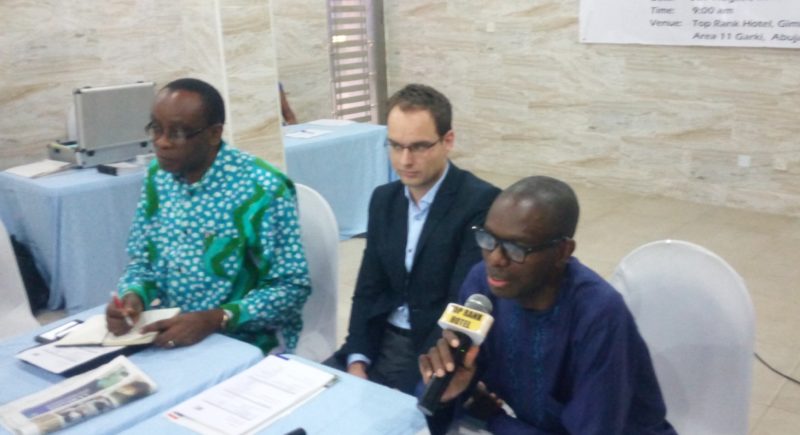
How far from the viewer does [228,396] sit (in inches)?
68.9

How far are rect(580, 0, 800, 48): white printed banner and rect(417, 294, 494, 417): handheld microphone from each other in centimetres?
462

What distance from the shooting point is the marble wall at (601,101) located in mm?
5613

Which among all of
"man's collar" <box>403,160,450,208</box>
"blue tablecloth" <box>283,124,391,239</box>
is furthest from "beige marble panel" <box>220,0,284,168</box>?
"man's collar" <box>403,160,450,208</box>

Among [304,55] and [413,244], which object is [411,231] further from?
[304,55]

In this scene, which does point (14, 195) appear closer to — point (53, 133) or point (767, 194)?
point (53, 133)

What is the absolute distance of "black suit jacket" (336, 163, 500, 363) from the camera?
2223 mm

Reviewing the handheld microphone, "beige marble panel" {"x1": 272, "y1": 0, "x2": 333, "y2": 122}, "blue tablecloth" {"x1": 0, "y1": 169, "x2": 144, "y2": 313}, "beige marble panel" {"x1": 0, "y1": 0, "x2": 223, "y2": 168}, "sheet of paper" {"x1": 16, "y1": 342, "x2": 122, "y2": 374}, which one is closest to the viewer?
the handheld microphone

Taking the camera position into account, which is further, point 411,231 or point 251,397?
point 411,231

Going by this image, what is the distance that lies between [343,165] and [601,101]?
90.0 inches

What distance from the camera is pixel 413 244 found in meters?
2.30

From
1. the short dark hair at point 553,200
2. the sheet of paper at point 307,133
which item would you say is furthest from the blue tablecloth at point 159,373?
the sheet of paper at point 307,133

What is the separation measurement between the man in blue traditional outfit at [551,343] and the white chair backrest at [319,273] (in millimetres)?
932

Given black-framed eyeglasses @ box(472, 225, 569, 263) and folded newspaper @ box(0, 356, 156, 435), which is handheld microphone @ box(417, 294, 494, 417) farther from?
folded newspaper @ box(0, 356, 156, 435)

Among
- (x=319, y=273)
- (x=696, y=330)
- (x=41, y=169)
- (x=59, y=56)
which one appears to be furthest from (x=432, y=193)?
(x=59, y=56)
